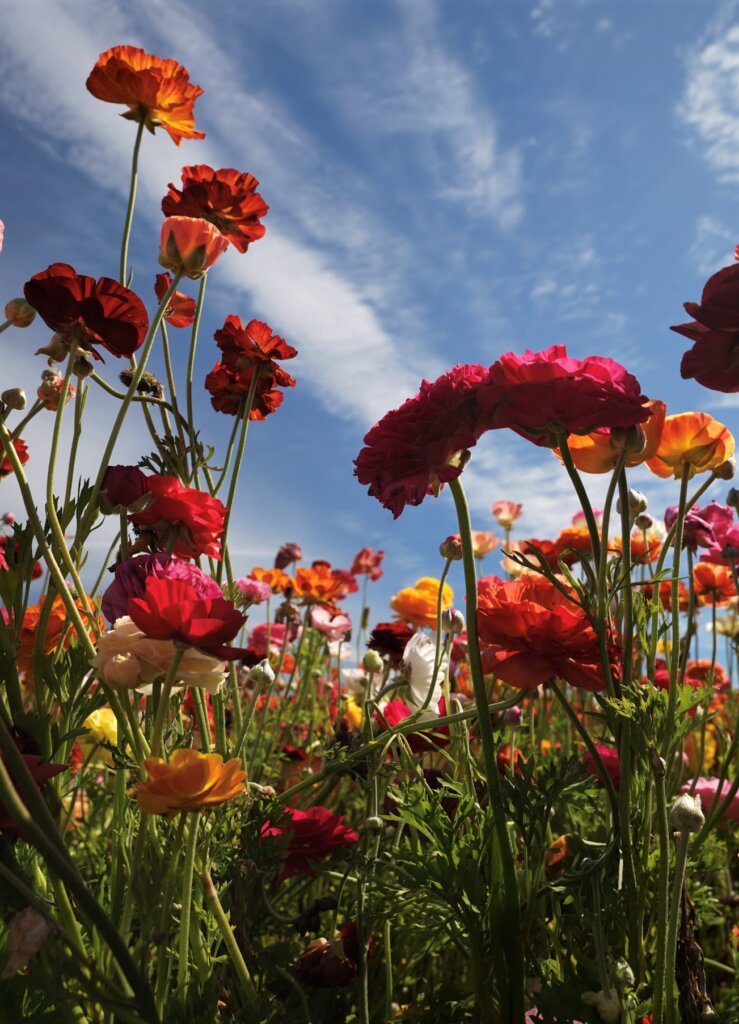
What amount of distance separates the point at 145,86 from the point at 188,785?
133cm

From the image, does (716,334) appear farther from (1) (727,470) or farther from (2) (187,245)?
(2) (187,245)

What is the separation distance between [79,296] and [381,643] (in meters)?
1.10

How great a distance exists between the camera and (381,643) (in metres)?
1.92

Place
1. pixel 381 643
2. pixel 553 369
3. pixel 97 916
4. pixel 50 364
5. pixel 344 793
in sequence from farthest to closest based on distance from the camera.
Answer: pixel 344 793
pixel 381 643
pixel 50 364
pixel 553 369
pixel 97 916

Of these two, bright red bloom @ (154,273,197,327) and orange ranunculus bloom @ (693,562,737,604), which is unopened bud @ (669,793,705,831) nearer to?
bright red bloom @ (154,273,197,327)

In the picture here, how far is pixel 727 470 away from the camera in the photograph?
3.83 feet

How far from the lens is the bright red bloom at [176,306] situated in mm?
1477

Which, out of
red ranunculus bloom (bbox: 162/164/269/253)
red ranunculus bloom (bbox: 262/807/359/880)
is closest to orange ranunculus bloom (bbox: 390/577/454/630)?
red ranunculus bloom (bbox: 262/807/359/880)

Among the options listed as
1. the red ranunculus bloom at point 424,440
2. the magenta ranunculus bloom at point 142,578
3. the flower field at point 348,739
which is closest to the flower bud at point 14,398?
the flower field at point 348,739

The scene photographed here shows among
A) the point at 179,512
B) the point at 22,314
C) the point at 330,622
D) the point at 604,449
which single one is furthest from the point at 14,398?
the point at 330,622

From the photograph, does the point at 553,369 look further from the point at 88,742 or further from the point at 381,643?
the point at 88,742

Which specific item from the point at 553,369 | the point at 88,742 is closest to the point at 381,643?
the point at 88,742

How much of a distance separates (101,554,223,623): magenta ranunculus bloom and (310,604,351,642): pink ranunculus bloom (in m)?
1.78

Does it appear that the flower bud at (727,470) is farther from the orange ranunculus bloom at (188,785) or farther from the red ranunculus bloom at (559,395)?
the orange ranunculus bloom at (188,785)
